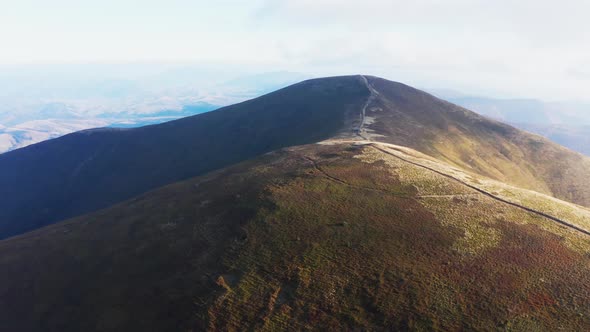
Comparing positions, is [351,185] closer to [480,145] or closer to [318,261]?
[318,261]

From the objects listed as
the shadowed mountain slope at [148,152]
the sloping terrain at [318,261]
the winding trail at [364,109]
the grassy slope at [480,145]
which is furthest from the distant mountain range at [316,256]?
the shadowed mountain slope at [148,152]

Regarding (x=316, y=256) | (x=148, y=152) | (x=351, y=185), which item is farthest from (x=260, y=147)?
(x=316, y=256)

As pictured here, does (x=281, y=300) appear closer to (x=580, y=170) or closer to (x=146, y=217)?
(x=146, y=217)

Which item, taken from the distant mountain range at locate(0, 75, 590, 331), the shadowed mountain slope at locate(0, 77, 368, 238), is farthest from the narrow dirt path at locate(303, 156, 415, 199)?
the shadowed mountain slope at locate(0, 77, 368, 238)

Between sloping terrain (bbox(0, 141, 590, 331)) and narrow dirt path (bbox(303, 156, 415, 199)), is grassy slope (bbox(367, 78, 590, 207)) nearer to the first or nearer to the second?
narrow dirt path (bbox(303, 156, 415, 199))

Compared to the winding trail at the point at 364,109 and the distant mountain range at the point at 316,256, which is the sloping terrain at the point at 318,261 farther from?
the winding trail at the point at 364,109

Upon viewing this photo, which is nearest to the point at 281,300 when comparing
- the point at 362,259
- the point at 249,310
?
the point at 249,310
